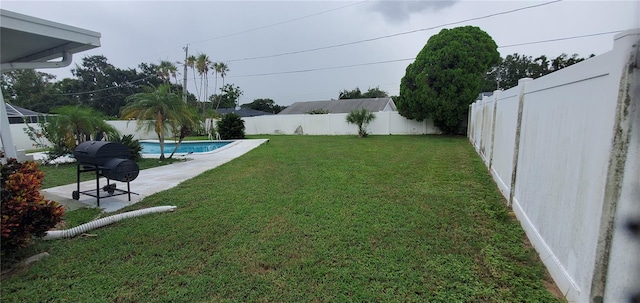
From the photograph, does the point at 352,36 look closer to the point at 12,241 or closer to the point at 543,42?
the point at 543,42

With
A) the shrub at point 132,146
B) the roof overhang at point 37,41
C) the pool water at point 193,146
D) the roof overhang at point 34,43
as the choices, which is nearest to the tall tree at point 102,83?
the pool water at point 193,146

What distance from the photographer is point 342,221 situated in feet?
11.7

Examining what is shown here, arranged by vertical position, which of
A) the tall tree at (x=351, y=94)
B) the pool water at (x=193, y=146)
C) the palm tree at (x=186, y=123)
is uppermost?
the tall tree at (x=351, y=94)

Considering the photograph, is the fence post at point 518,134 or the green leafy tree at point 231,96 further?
the green leafy tree at point 231,96

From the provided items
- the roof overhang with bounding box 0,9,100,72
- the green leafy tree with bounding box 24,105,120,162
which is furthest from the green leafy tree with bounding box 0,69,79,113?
the roof overhang with bounding box 0,9,100,72

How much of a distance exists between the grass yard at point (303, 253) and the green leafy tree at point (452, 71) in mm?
11123

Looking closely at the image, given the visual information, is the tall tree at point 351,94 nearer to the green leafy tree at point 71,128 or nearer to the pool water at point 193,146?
the pool water at point 193,146

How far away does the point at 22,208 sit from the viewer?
254cm

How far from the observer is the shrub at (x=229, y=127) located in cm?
1720

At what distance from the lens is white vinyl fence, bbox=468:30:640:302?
4.66 feet

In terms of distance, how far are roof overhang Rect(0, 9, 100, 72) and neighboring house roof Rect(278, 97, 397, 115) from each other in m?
26.6

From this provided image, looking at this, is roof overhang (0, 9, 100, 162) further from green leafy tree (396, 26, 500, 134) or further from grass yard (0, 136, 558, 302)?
green leafy tree (396, 26, 500, 134)

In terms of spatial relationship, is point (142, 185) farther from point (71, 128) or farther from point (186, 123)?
point (71, 128)

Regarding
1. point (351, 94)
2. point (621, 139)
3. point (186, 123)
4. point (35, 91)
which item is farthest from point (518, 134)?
point (35, 91)
